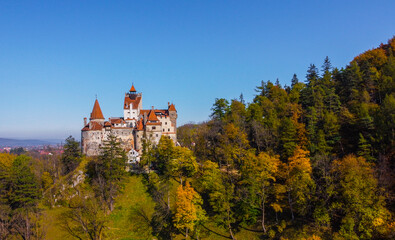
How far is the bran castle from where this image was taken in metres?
58.0

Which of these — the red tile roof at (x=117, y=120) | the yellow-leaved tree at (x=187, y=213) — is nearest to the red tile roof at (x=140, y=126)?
the red tile roof at (x=117, y=120)

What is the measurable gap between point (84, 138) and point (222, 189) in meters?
37.3

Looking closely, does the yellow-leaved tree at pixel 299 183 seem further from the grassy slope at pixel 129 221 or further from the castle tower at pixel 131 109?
the castle tower at pixel 131 109

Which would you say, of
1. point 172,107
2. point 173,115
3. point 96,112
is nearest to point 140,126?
point 173,115

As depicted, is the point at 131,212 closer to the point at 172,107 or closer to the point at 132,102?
the point at 172,107

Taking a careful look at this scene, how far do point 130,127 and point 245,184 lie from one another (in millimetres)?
34198

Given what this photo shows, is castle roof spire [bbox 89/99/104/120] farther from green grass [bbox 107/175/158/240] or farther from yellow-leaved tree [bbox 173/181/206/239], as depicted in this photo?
yellow-leaved tree [bbox 173/181/206/239]

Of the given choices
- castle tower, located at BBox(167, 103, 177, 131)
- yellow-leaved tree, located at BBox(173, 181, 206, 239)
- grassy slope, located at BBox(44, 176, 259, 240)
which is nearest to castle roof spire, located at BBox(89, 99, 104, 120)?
castle tower, located at BBox(167, 103, 177, 131)

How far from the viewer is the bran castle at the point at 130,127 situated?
5803 centimetres

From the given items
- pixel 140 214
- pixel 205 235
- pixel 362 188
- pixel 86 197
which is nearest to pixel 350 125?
pixel 362 188

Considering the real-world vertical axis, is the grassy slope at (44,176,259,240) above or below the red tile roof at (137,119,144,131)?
below

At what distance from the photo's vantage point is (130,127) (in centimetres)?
6250

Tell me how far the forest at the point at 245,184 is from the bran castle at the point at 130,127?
14.4 ft

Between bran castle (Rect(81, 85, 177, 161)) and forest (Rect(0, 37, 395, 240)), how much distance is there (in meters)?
4.40
